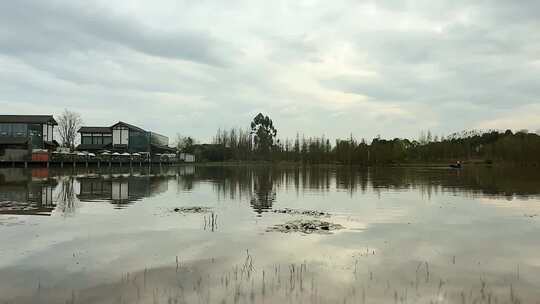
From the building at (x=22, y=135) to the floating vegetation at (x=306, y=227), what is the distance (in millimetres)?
89914

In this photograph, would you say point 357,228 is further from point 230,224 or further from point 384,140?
point 384,140

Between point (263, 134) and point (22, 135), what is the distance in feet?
294

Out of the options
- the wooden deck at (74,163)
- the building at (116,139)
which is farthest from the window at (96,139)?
the wooden deck at (74,163)

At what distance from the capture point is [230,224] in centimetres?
2114

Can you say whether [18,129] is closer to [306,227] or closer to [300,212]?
[300,212]

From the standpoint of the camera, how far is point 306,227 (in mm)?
19938

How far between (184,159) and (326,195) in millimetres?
120632

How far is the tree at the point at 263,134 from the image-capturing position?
566 ft

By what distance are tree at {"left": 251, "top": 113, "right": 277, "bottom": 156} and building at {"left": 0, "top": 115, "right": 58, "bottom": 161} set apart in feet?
257

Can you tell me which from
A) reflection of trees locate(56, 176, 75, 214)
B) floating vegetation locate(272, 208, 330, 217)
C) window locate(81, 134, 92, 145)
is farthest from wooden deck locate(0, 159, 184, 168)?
floating vegetation locate(272, 208, 330, 217)

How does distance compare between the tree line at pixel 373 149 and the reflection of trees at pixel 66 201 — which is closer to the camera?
the reflection of trees at pixel 66 201

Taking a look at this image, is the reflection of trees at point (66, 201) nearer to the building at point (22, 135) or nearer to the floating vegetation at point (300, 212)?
the floating vegetation at point (300, 212)

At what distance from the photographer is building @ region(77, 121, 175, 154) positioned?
131625 mm

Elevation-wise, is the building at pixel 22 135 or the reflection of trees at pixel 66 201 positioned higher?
the building at pixel 22 135
